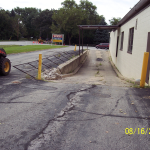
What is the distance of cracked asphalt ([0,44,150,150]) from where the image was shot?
322 cm

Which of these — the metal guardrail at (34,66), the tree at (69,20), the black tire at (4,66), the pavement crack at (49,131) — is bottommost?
the pavement crack at (49,131)

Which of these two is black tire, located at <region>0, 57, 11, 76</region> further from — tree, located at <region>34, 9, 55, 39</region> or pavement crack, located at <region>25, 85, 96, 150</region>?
tree, located at <region>34, 9, 55, 39</region>

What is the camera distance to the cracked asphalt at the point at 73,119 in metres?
3.22

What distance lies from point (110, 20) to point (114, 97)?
267 ft

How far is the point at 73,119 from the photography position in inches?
165

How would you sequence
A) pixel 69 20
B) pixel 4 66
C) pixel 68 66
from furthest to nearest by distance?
pixel 69 20, pixel 68 66, pixel 4 66

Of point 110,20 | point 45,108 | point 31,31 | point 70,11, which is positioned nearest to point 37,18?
point 31,31

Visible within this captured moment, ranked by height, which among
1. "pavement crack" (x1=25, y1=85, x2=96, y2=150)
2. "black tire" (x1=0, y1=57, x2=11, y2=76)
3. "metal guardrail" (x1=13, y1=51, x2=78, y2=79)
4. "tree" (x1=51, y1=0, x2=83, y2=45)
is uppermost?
"tree" (x1=51, y1=0, x2=83, y2=45)
